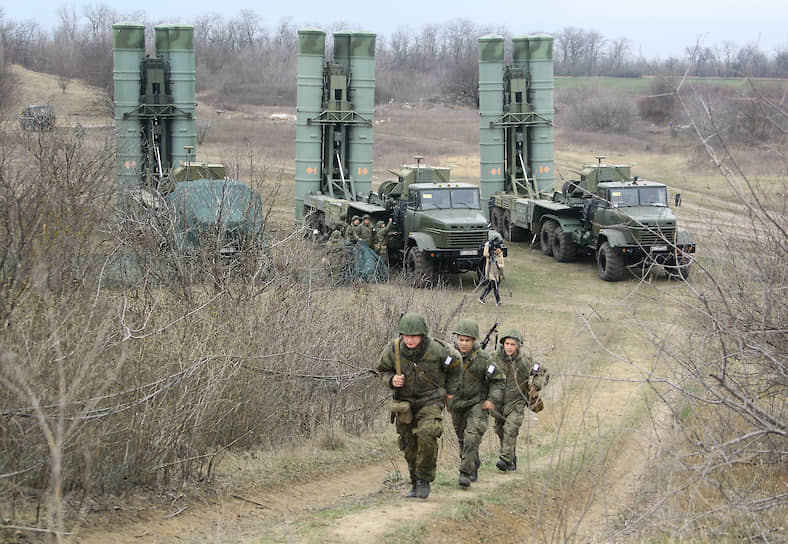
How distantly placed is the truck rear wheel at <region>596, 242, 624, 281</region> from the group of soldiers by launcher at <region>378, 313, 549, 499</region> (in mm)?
10453

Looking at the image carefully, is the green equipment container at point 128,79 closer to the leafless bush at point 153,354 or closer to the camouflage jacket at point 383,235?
the camouflage jacket at point 383,235

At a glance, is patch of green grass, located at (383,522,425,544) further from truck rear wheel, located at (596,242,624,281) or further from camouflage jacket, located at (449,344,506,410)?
truck rear wheel, located at (596,242,624,281)

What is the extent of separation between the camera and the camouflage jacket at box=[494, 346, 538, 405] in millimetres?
7961

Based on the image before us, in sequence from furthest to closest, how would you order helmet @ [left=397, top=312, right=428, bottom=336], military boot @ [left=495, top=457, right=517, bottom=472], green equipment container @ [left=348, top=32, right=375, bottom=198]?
green equipment container @ [left=348, top=32, right=375, bottom=198]
military boot @ [left=495, top=457, right=517, bottom=472]
helmet @ [left=397, top=312, right=428, bottom=336]

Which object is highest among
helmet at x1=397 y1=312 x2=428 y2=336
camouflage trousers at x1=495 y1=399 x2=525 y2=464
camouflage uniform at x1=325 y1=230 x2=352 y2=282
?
helmet at x1=397 y1=312 x2=428 y2=336

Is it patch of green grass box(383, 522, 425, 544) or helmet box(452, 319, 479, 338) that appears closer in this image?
patch of green grass box(383, 522, 425, 544)

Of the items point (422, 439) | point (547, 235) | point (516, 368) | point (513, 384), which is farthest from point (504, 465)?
point (547, 235)

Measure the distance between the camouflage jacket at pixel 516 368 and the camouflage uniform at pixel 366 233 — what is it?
10334mm

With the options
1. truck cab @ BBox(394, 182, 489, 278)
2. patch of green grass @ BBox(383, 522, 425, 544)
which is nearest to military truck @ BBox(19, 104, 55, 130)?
truck cab @ BBox(394, 182, 489, 278)

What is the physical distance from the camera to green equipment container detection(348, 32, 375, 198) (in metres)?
23.0

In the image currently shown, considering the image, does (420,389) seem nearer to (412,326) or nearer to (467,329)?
(412,326)

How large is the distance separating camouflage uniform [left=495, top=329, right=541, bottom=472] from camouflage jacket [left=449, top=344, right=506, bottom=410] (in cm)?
37

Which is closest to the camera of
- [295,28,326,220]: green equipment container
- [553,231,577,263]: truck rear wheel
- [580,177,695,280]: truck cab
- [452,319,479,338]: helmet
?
[452,319,479,338]: helmet

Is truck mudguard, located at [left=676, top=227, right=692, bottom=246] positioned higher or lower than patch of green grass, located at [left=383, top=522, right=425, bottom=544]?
higher
